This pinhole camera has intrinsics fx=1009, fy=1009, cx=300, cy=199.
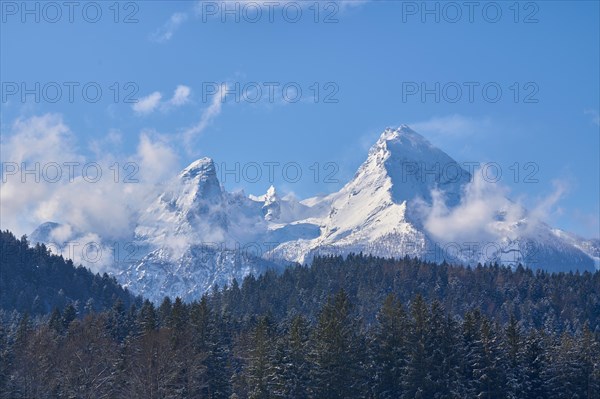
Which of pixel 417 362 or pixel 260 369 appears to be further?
pixel 417 362

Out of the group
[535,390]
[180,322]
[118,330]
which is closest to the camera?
[535,390]

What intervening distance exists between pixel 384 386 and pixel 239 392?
16.4m

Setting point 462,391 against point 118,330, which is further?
point 118,330

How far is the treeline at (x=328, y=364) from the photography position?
98.3 meters

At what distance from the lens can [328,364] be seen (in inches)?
3821

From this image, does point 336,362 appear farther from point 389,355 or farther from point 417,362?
point 417,362

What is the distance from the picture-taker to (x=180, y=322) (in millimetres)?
112938

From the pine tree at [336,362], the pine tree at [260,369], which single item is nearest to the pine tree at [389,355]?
the pine tree at [336,362]

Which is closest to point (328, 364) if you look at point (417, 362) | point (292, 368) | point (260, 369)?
point (292, 368)

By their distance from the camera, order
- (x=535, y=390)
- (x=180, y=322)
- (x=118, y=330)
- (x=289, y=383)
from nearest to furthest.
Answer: (x=289, y=383), (x=535, y=390), (x=180, y=322), (x=118, y=330)

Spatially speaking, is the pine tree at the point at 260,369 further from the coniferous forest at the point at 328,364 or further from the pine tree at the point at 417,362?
the pine tree at the point at 417,362

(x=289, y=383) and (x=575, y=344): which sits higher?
(x=575, y=344)

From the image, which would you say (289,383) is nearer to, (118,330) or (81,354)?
(81,354)

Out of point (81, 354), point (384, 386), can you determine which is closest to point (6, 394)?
point (81, 354)
